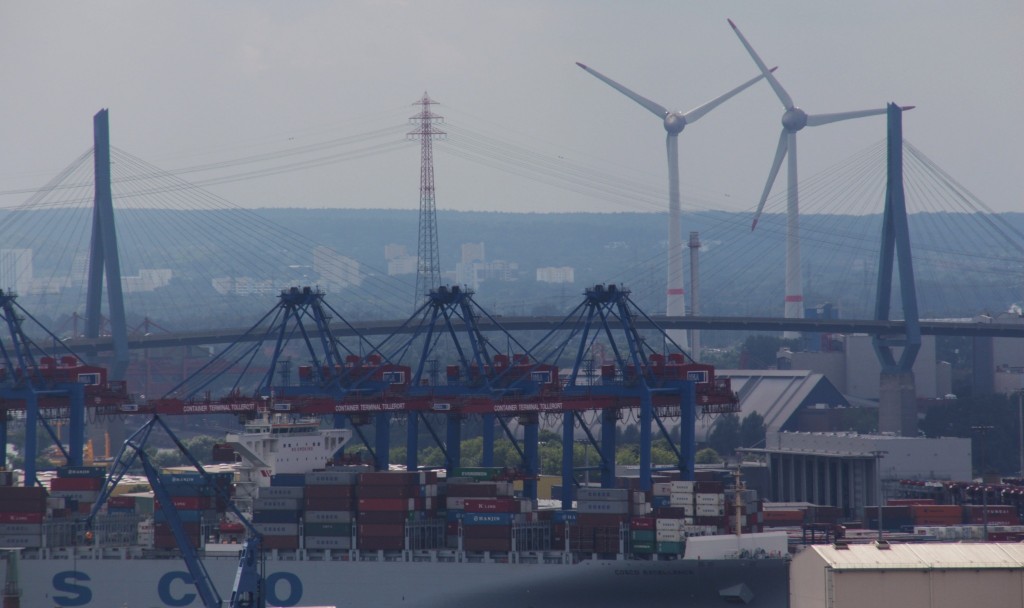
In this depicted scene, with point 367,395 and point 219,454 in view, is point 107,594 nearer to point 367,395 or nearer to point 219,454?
point 219,454

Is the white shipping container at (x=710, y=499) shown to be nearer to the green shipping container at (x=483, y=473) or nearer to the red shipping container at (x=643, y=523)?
the red shipping container at (x=643, y=523)

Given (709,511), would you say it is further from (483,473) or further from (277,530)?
(277,530)

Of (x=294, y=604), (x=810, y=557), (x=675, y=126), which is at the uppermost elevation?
(x=675, y=126)

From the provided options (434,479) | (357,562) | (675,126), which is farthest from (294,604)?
(675,126)

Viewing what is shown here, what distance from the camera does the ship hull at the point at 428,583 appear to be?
51.1 m

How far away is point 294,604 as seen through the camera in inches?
2092

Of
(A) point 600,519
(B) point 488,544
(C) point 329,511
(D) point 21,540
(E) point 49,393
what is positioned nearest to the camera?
(B) point 488,544

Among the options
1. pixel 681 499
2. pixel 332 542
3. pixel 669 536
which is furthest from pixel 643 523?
pixel 332 542

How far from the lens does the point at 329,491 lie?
5369cm

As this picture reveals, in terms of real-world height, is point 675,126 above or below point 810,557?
above

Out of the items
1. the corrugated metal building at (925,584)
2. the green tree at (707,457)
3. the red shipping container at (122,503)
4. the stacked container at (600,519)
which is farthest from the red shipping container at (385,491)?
the green tree at (707,457)

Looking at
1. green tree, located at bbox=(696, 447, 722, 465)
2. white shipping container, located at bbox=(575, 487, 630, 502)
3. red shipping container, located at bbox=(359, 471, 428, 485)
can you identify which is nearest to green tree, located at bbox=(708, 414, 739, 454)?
green tree, located at bbox=(696, 447, 722, 465)

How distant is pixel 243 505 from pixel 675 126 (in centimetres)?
9946

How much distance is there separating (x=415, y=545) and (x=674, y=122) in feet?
338
